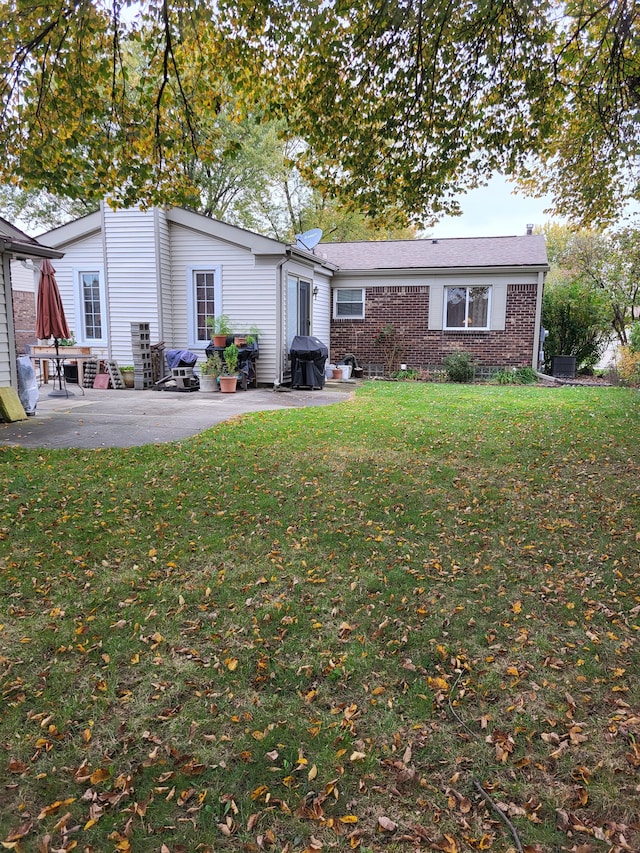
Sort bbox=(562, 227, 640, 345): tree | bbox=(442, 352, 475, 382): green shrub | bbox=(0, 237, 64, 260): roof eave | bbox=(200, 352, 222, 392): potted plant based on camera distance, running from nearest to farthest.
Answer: bbox=(0, 237, 64, 260): roof eave, bbox=(200, 352, 222, 392): potted plant, bbox=(442, 352, 475, 382): green shrub, bbox=(562, 227, 640, 345): tree

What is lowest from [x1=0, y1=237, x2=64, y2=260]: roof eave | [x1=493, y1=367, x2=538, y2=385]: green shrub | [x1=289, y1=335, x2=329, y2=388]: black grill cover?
[x1=493, y1=367, x2=538, y2=385]: green shrub

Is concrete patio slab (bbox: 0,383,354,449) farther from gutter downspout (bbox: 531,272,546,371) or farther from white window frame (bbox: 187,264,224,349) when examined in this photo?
gutter downspout (bbox: 531,272,546,371)

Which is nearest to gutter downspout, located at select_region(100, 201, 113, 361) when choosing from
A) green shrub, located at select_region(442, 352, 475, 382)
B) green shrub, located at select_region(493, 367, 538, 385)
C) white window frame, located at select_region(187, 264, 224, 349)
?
white window frame, located at select_region(187, 264, 224, 349)

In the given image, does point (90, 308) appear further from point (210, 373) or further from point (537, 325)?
point (537, 325)

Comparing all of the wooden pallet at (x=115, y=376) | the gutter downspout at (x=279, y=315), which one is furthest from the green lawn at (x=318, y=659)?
the wooden pallet at (x=115, y=376)

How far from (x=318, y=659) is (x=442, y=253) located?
16874 mm

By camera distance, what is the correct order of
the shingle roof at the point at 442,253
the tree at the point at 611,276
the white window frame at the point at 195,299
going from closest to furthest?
the white window frame at the point at 195,299 < the shingle roof at the point at 442,253 < the tree at the point at 611,276

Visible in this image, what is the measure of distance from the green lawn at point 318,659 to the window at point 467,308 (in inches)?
461

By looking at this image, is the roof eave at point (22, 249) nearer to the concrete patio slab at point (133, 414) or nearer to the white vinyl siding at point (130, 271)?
Answer: the concrete patio slab at point (133, 414)

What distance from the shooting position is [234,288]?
13266 mm

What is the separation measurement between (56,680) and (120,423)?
6.22m

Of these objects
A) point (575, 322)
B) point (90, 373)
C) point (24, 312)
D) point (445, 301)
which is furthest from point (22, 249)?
point (24, 312)

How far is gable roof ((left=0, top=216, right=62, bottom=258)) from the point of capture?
811 cm

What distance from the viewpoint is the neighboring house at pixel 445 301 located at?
16.2 m
